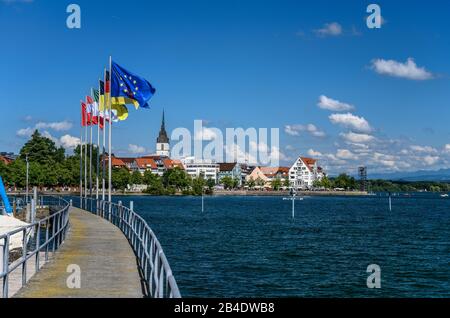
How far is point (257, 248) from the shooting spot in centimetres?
4284

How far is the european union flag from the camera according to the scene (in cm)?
3531

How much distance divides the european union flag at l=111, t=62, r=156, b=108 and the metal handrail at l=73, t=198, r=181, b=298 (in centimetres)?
608

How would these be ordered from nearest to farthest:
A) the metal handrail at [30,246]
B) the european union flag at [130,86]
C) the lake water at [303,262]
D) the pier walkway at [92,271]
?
the metal handrail at [30,246] < the pier walkway at [92,271] < the lake water at [303,262] < the european union flag at [130,86]

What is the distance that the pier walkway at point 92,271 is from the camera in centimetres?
1398

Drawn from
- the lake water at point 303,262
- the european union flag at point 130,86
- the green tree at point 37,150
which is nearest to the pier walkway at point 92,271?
the lake water at point 303,262

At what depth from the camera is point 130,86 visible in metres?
36.3

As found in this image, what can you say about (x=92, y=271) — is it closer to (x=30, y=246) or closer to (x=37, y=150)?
(x=30, y=246)

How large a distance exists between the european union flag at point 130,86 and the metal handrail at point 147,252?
20.0 feet

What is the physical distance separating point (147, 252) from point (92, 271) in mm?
1901

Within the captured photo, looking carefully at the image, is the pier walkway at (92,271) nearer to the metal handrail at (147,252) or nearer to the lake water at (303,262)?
the metal handrail at (147,252)
